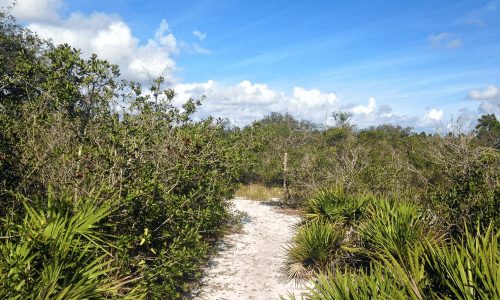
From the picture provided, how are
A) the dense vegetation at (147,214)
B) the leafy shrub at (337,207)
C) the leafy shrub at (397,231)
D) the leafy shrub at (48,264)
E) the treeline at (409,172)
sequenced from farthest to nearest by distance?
the leafy shrub at (337,207) < the treeline at (409,172) < the leafy shrub at (397,231) < the dense vegetation at (147,214) < the leafy shrub at (48,264)

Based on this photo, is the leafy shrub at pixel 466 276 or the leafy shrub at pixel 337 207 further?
the leafy shrub at pixel 337 207

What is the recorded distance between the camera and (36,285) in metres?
3.33

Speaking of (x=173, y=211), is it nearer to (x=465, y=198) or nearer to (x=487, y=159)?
(x=465, y=198)

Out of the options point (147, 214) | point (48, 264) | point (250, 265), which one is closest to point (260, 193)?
point (250, 265)

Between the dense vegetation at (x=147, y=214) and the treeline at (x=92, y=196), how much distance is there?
1.0 inches

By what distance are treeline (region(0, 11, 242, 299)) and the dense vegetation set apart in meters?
0.02

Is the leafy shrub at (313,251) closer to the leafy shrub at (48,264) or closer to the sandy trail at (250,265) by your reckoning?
the sandy trail at (250,265)

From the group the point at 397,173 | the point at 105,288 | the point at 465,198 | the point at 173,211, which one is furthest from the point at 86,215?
the point at 397,173

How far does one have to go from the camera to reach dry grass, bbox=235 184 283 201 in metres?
19.0

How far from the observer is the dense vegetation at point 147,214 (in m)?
3.68

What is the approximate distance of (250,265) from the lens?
8.90m

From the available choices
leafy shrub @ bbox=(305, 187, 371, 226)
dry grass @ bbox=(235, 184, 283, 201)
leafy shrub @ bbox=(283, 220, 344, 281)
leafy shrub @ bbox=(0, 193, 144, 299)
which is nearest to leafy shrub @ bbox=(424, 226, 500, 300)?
leafy shrub @ bbox=(0, 193, 144, 299)

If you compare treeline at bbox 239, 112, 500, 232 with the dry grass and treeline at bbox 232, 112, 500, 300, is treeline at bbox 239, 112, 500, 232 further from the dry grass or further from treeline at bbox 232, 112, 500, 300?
the dry grass

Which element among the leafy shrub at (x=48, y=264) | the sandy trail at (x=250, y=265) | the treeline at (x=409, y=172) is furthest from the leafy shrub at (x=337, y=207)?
the leafy shrub at (x=48, y=264)
